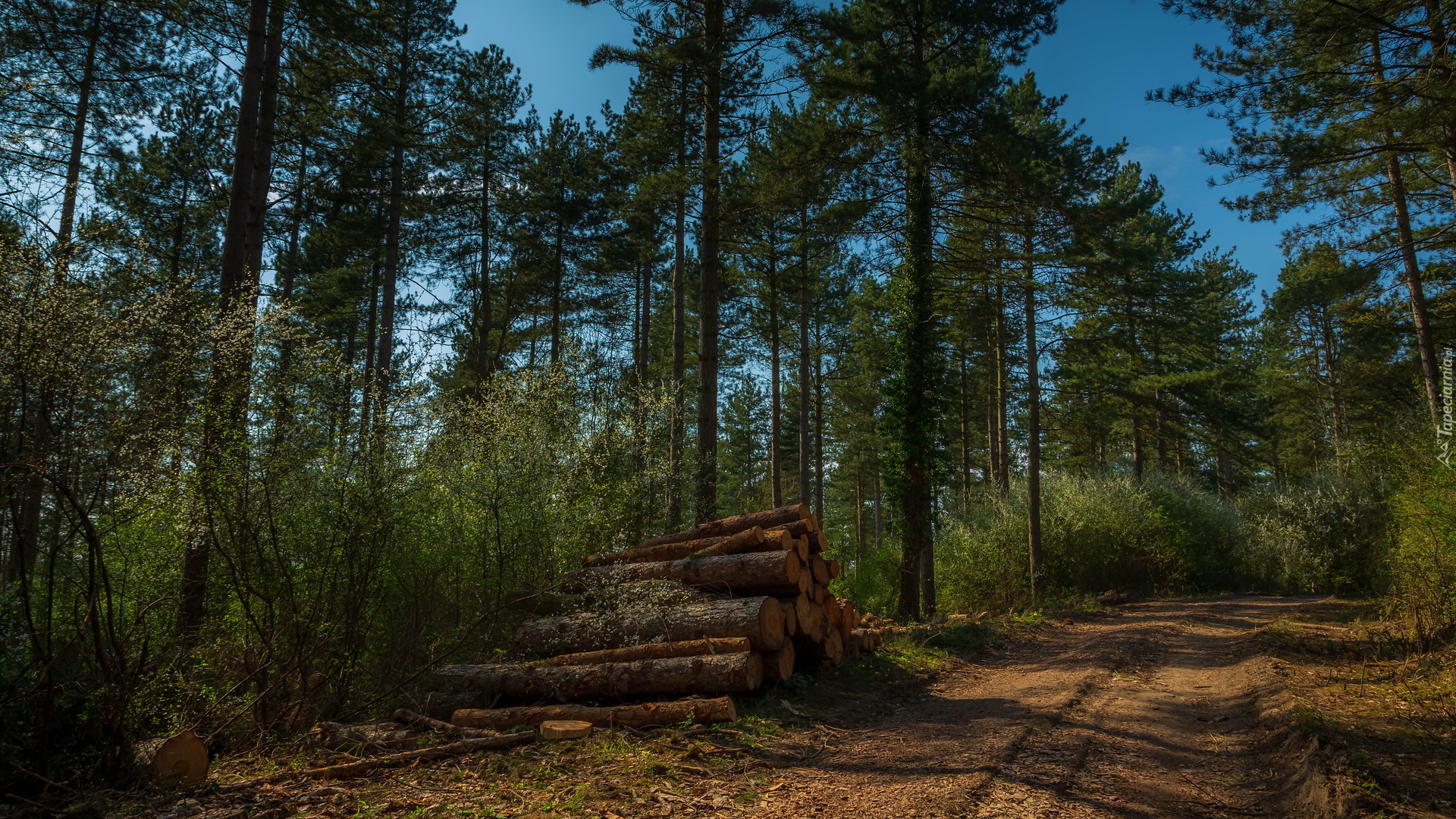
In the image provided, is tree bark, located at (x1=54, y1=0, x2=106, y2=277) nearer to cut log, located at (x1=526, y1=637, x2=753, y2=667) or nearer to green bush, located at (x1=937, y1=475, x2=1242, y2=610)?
cut log, located at (x1=526, y1=637, x2=753, y2=667)

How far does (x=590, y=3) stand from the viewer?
11445 mm

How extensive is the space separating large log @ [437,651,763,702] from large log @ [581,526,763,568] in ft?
4.88

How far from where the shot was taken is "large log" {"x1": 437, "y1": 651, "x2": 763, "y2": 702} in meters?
5.98

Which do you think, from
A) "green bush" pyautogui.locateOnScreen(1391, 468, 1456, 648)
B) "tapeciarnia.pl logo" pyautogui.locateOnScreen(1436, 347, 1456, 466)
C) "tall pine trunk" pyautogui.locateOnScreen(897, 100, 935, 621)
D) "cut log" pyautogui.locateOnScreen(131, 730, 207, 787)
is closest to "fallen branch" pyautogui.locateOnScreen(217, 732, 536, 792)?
"cut log" pyautogui.locateOnScreen(131, 730, 207, 787)

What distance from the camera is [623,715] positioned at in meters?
5.67

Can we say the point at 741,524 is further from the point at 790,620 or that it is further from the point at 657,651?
the point at 657,651

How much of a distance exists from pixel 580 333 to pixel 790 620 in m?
18.4

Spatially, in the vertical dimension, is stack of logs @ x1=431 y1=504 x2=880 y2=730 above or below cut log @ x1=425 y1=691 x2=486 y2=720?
above

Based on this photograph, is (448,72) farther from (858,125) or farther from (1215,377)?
(1215,377)

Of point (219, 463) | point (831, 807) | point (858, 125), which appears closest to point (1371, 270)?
point (858, 125)

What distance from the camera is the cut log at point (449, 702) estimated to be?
6090 mm

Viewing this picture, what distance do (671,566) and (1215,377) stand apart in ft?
74.9

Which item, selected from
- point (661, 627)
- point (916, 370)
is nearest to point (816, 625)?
point (661, 627)

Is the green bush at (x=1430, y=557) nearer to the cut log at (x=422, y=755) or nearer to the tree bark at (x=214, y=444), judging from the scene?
the cut log at (x=422, y=755)
